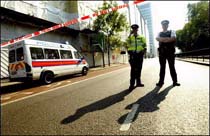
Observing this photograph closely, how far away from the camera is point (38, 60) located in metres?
15.8

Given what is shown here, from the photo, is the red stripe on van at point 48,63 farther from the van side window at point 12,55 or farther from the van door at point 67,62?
the van side window at point 12,55

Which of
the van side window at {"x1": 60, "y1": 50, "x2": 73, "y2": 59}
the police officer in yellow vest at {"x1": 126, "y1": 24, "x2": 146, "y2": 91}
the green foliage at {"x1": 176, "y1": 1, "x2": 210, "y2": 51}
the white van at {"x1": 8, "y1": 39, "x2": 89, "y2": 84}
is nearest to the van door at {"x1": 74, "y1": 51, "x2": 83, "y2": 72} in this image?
the van side window at {"x1": 60, "y1": 50, "x2": 73, "y2": 59}

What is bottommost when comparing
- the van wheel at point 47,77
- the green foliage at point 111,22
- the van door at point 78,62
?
the van wheel at point 47,77

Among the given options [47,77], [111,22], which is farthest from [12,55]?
[111,22]

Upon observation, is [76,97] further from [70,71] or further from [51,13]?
[51,13]

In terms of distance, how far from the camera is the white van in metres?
14.6

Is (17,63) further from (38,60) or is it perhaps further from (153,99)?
(153,99)

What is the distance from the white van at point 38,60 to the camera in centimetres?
1465

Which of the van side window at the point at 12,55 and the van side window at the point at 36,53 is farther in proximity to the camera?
the van side window at the point at 12,55

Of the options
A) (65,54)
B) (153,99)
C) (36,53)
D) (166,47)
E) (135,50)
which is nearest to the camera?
(166,47)

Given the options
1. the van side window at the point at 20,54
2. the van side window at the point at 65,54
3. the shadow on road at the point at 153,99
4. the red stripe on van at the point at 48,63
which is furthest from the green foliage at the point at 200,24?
the shadow on road at the point at 153,99

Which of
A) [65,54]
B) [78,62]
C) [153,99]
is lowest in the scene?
[153,99]

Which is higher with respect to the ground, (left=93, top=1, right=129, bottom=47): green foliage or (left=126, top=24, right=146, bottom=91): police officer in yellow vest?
(left=93, top=1, right=129, bottom=47): green foliage

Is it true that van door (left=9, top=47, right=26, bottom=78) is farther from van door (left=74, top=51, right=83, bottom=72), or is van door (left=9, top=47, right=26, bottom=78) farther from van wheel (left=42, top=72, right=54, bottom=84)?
van door (left=74, top=51, right=83, bottom=72)
